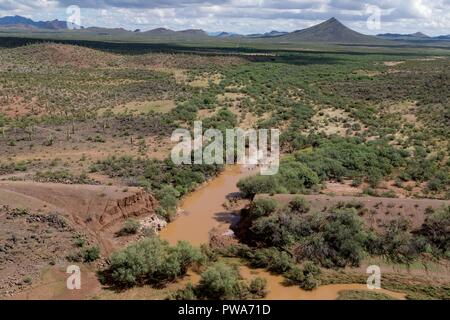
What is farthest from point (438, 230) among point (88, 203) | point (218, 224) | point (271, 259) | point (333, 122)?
point (333, 122)

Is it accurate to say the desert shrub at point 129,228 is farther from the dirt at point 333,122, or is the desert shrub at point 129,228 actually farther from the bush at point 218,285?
the dirt at point 333,122

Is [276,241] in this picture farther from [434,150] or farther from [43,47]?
[43,47]

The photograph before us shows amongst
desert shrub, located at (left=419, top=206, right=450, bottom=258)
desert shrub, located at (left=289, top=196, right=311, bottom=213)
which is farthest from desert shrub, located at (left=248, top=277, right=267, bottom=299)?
desert shrub, located at (left=419, top=206, right=450, bottom=258)

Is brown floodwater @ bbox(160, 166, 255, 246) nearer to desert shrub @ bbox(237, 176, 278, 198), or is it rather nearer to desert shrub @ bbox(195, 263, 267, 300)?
desert shrub @ bbox(237, 176, 278, 198)

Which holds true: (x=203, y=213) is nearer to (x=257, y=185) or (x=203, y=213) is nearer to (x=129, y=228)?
(x=257, y=185)

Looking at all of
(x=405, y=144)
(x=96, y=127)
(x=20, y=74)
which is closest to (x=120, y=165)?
(x=96, y=127)

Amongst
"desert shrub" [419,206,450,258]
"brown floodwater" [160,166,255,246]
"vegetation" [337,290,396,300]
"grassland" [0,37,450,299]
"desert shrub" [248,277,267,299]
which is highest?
"grassland" [0,37,450,299]

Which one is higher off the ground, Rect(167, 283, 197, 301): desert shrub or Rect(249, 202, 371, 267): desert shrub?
Rect(249, 202, 371, 267): desert shrub

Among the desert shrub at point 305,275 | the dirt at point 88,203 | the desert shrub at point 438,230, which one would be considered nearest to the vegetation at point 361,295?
the desert shrub at point 305,275
